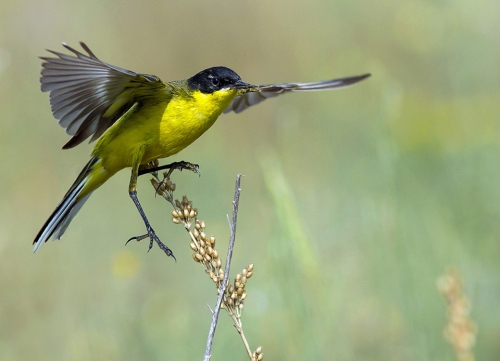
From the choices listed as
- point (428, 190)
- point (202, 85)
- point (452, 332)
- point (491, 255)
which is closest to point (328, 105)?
point (428, 190)

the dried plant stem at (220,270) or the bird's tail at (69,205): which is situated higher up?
the bird's tail at (69,205)

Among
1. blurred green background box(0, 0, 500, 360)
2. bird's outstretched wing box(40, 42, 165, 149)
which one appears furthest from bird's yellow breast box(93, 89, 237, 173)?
blurred green background box(0, 0, 500, 360)

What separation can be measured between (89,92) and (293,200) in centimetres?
137

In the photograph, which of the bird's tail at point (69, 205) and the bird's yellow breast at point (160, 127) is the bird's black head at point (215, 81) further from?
the bird's tail at point (69, 205)

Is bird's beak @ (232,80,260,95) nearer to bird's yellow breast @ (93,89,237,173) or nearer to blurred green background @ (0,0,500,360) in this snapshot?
bird's yellow breast @ (93,89,237,173)

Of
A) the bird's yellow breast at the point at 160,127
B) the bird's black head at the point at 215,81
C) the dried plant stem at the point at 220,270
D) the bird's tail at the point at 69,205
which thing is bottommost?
the dried plant stem at the point at 220,270

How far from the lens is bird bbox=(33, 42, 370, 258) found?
4.55 m

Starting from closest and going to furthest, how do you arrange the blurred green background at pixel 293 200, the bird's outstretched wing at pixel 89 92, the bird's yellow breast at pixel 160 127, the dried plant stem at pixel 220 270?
the dried plant stem at pixel 220 270
the bird's outstretched wing at pixel 89 92
the bird's yellow breast at pixel 160 127
the blurred green background at pixel 293 200

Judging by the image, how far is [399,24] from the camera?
8.43 metres

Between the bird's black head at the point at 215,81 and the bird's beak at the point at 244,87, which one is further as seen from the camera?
the bird's black head at the point at 215,81

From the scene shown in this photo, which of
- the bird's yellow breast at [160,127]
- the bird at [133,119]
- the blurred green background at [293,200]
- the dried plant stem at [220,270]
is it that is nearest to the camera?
the dried plant stem at [220,270]

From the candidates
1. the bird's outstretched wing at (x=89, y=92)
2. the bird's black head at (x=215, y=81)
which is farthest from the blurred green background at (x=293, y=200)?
the bird's outstretched wing at (x=89, y=92)

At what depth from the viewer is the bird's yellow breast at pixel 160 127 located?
183 inches

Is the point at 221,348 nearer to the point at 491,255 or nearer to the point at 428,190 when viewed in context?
the point at 491,255
